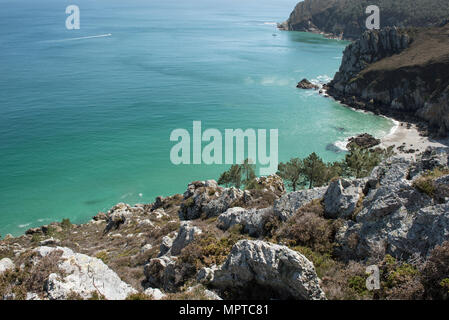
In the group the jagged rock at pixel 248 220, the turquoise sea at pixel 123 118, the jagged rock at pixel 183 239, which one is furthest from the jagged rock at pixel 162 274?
the turquoise sea at pixel 123 118

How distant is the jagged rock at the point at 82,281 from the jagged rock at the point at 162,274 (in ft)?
12.1

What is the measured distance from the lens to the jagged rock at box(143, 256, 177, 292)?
1831cm

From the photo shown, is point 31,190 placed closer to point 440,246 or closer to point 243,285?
point 243,285

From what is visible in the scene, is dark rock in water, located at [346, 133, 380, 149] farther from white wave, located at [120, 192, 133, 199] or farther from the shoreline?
white wave, located at [120, 192, 133, 199]

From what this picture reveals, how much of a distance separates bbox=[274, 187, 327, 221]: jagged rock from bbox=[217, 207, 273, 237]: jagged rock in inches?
32.7

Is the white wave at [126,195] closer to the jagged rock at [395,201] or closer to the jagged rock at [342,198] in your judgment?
the jagged rock at [342,198]

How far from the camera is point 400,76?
108 metres

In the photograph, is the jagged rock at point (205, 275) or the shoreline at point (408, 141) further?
the shoreline at point (408, 141)

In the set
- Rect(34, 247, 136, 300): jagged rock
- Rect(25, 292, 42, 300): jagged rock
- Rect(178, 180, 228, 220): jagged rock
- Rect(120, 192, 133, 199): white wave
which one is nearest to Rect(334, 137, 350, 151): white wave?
Rect(178, 180, 228, 220): jagged rock

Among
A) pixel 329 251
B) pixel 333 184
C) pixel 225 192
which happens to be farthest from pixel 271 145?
pixel 329 251

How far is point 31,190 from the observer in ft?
206

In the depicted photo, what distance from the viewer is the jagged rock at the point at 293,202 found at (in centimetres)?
2283

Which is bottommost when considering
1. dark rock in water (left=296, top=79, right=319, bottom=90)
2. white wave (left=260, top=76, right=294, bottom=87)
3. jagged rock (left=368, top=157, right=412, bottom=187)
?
jagged rock (left=368, top=157, right=412, bottom=187)

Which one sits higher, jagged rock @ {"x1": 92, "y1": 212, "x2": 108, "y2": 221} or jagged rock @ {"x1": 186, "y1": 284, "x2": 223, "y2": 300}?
jagged rock @ {"x1": 186, "y1": 284, "x2": 223, "y2": 300}
